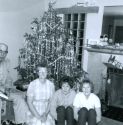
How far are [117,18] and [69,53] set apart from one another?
35.9 inches

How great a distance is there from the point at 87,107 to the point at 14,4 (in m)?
2.57

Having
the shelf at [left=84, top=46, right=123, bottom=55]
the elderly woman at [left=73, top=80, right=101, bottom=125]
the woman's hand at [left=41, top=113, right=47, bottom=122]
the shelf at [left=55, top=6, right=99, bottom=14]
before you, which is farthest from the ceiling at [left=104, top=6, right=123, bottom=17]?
the woman's hand at [left=41, top=113, right=47, bottom=122]

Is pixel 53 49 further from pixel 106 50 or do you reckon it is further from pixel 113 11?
pixel 113 11

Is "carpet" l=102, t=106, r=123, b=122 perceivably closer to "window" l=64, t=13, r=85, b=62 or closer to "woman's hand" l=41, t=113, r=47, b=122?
"window" l=64, t=13, r=85, b=62

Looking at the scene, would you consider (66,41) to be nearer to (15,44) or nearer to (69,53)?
(69,53)

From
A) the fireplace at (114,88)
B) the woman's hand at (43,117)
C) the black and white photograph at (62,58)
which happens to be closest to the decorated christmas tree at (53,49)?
the black and white photograph at (62,58)

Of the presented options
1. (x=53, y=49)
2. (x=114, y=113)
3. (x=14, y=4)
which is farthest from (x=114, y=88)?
(x=14, y=4)

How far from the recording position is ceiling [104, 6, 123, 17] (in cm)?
360

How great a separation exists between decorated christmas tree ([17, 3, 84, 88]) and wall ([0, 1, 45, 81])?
26.4 inches

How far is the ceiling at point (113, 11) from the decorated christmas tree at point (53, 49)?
2.28 feet

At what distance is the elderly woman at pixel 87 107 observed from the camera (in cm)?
231

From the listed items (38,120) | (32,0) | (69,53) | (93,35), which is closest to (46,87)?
(38,120)

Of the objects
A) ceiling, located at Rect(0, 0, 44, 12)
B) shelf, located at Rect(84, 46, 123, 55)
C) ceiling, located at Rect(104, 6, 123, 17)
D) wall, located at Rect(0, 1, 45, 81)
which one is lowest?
shelf, located at Rect(84, 46, 123, 55)

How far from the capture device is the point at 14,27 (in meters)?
4.36
